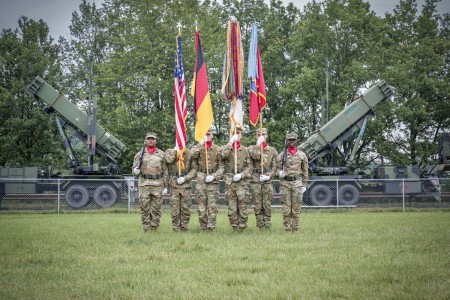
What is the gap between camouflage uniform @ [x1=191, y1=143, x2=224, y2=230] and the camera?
12289mm

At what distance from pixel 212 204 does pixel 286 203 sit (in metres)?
1.63

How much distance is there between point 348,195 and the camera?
2244 cm

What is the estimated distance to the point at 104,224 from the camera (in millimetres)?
14852

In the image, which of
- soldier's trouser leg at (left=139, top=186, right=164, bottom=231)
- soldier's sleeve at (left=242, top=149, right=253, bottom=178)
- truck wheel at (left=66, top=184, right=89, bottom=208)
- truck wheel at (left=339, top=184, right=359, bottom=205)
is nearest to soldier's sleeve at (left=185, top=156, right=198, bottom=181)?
soldier's trouser leg at (left=139, top=186, right=164, bottom=231)

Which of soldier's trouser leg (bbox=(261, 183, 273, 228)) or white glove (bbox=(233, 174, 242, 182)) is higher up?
white glove (bbox=(233, 174, 242, 182))

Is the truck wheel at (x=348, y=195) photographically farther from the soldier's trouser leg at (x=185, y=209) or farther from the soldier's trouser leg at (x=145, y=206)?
the soldier's trouser leg at (x=145, y=206)

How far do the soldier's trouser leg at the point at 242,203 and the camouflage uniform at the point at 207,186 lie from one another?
0.50m

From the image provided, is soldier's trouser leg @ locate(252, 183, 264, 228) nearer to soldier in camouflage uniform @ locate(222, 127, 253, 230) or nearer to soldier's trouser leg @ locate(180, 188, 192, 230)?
soldier in camouflage uniform @ locate(222, 127, 253, 230)

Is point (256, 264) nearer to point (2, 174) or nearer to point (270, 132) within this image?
point (2, 174)

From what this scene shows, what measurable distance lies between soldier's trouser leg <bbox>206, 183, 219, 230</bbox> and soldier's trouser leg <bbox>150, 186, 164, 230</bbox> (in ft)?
3.78

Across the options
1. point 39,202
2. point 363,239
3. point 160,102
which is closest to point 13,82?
point 160,102

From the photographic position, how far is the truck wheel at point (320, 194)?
22766mm

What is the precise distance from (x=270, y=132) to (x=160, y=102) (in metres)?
6.47

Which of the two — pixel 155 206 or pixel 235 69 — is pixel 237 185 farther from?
pixel 235 69
